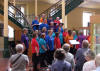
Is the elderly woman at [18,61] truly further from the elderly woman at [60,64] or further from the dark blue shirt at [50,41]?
the dark blue shirt at [50,41]

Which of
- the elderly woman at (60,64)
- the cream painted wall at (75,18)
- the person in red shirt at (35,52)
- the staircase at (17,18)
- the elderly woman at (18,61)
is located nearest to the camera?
the elderly woman at (60,64)

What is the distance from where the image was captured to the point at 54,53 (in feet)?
14.6

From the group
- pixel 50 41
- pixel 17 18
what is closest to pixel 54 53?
pixel 50 41

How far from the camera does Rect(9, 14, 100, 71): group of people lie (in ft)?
14.1

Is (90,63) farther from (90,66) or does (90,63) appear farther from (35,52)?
(35,52)

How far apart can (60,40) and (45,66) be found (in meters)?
1.59

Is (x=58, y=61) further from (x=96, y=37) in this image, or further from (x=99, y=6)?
(x=99, y=6)

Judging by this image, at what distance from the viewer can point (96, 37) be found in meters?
7.14

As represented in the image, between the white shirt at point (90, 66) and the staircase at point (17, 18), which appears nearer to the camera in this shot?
the white shirt at point (90, 66)

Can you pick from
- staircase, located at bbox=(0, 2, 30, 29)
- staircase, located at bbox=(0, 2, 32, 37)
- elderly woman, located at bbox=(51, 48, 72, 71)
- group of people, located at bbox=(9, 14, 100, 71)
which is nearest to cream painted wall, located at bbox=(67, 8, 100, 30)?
staircase, located at bbox=(0, 2, 30, 29)

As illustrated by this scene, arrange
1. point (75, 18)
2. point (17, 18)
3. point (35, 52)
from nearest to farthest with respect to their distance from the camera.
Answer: point (35, 52) → point (17, 18) → point (75, 18)

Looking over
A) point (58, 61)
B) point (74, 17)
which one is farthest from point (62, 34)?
point (74, 17)

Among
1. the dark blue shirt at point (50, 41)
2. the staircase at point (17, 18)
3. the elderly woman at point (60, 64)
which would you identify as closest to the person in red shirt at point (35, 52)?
the dark blue shirt at point (50, 41)

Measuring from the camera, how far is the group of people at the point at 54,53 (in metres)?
4.29
